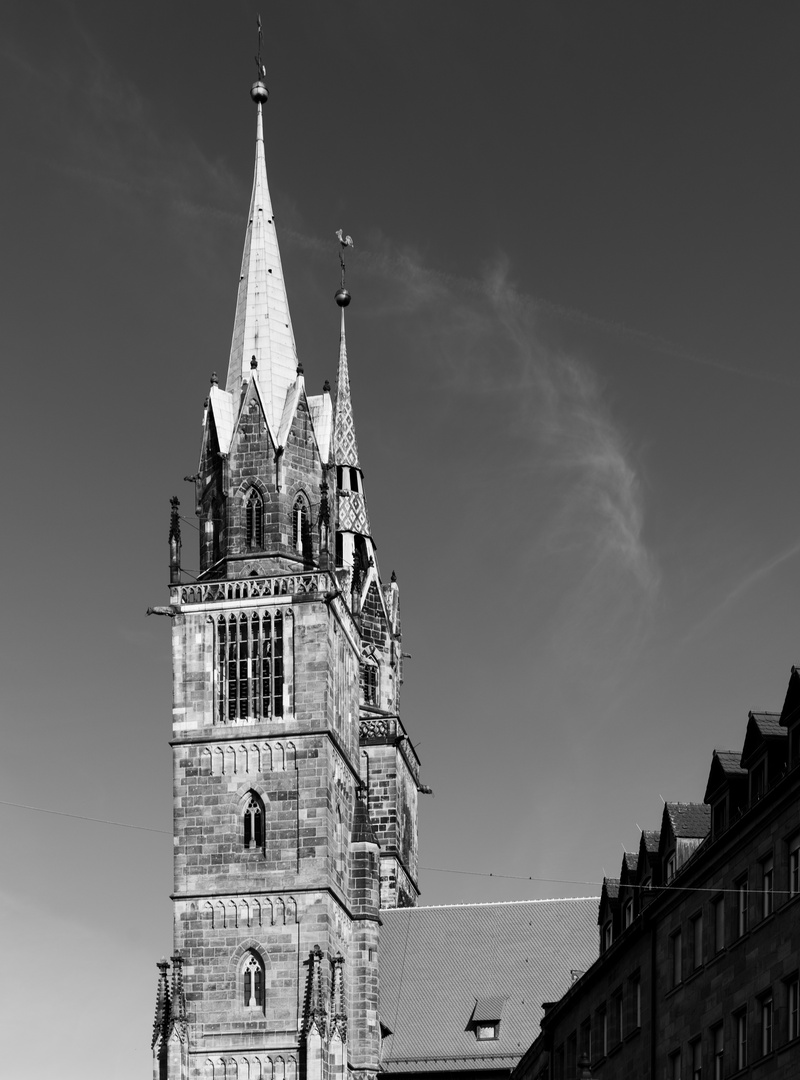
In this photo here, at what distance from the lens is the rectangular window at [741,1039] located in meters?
34.8

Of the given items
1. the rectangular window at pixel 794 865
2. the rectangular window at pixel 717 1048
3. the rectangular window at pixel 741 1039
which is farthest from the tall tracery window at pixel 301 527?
the rectangular window at pixel 794 865

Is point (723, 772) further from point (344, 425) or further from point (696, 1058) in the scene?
point (344, 425)

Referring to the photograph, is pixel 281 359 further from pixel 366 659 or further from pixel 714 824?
pixel 714 824

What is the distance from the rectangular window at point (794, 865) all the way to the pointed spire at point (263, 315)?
1797 inches

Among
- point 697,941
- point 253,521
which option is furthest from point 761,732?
point 253,521

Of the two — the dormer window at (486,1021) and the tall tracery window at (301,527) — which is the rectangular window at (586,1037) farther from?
the tall tracery window at (301,527)

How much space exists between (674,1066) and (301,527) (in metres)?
38.7

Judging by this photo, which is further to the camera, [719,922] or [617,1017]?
[617,1017]

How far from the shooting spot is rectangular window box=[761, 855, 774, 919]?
34.2 meters

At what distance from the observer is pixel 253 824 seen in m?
70.6

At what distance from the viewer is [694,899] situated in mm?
39000

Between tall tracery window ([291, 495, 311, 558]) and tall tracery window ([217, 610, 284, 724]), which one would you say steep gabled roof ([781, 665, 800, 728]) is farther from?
tall tracery window ([291, 495, 311, 558])

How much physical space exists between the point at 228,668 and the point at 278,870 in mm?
7791

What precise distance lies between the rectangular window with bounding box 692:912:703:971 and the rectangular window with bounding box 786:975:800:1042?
17.5 feet
